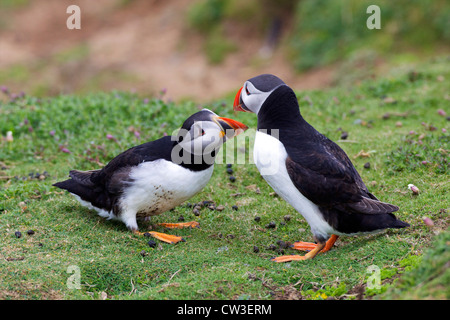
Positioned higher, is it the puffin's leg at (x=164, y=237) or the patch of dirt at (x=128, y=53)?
the patch of dirt at (x=128, y=53)

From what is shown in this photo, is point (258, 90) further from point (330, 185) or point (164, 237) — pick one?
point (164, 237)

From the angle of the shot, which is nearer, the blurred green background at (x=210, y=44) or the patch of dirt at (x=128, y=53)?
the blurred green background at (x=210, y=44)

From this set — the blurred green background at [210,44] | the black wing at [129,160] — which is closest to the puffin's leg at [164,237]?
the black wing at [129,160]

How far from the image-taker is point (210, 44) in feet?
51.6

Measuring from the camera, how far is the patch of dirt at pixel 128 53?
45.4ft

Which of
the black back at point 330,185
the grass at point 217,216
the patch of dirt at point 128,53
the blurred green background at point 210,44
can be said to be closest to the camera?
the grass at point 217,216

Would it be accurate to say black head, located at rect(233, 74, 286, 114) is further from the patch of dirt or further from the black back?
the patch of dirt

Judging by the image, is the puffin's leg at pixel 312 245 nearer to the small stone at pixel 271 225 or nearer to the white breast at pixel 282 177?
the white breast at pixel 282 177

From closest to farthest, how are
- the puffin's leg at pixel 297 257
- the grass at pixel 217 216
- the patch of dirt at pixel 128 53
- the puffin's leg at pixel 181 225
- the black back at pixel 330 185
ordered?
1. the grass at pixel 217 216
2. the black back at pixel 330 185
3. the puffin's leg at pixel 297 257
4. the puffin's leg at pixel 181 225
5. the patch of dirt at pixel 128 53

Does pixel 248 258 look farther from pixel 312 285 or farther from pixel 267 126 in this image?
pixel 267 126

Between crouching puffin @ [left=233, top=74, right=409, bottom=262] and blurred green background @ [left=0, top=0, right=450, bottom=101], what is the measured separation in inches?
250

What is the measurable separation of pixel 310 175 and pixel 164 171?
1340mm
